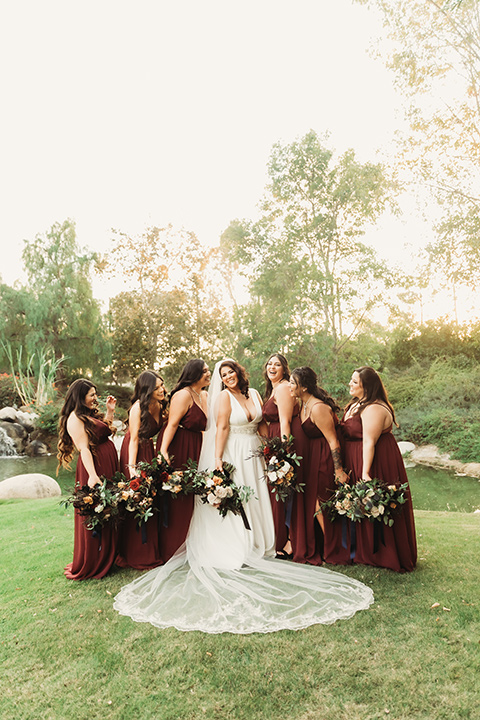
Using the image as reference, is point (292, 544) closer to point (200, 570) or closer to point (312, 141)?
point (200, 570)

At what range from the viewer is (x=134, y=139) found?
2361 centimetres

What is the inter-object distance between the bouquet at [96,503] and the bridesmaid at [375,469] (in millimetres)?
2234

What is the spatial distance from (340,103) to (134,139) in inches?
406

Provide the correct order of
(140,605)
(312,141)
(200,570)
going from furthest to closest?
(312,141) → (200,570) → (140,605)

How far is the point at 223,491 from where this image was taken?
484 centimetres

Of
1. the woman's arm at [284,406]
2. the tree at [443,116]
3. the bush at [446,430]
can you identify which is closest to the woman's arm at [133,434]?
the woman's arm at [284,406]

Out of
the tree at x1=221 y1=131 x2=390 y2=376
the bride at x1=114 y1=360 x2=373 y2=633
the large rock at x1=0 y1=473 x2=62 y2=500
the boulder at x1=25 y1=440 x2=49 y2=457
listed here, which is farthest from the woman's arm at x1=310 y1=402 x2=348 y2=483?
the boulder at x1=25 y1=440 x2=49 y2=457

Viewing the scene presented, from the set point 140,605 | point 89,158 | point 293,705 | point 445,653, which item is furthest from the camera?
point 89,158

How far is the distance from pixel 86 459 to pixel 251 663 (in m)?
2.55

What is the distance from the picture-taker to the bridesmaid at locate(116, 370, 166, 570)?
518 cm

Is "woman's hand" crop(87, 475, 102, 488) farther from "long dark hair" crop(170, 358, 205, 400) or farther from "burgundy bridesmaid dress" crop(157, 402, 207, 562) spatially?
"long dark hair" crop(170, 358, 205, 400)

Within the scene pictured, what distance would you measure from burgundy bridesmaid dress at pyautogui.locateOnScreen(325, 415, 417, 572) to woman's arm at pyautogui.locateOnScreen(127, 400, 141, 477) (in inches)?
86.7

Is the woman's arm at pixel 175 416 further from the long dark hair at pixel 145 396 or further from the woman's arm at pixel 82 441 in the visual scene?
the woman's arm at pixel 82 441

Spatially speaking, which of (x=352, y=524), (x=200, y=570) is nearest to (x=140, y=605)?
(x=200, y=570)
